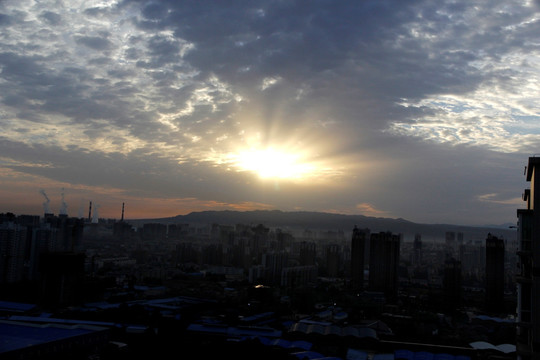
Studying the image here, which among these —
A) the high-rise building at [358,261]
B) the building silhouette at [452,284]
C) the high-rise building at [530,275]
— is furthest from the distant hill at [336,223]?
the high-rise building at [530,275]

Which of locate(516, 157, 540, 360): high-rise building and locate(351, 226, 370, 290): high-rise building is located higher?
locate(516, 157, 540, 360): high-rise building

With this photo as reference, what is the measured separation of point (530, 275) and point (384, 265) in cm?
1412

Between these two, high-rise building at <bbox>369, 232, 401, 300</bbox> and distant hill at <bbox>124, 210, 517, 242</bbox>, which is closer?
high-rise building at <bbox>369, 232, 401, 300</bbox>

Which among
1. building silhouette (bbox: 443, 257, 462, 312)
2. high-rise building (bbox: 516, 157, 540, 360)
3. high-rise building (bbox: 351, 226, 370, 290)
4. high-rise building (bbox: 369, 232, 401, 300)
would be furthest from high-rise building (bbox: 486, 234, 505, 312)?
high-rise building (bbox: 516, 157, 540, 360)

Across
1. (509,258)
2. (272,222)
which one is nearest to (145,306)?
(509,258)

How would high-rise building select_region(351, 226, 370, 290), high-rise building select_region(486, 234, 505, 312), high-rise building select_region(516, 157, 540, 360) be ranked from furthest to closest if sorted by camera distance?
high-rise building select_region(351, 226, 370, 290) → high-rise building select_region(486, 234, 505, 312) → high-rise building select_region(516, 157, 540, 360)

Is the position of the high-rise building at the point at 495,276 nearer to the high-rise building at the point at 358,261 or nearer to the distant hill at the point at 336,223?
the high-rise building at the point at 358,261

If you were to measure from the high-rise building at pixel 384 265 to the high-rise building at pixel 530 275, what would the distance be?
1357 cm

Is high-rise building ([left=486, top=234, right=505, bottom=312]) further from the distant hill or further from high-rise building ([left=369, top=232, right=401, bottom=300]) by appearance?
the distant hill

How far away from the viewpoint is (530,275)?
2.48m

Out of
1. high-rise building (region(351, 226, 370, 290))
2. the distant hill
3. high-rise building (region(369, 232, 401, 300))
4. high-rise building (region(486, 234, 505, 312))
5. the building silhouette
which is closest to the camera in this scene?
high-rise building (region(486, 234, 505, 312))

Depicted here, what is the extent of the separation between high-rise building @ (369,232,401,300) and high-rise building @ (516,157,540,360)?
44.5ft

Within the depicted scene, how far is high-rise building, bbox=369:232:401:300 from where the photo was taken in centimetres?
1582

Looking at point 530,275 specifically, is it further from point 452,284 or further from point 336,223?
point 336,223
